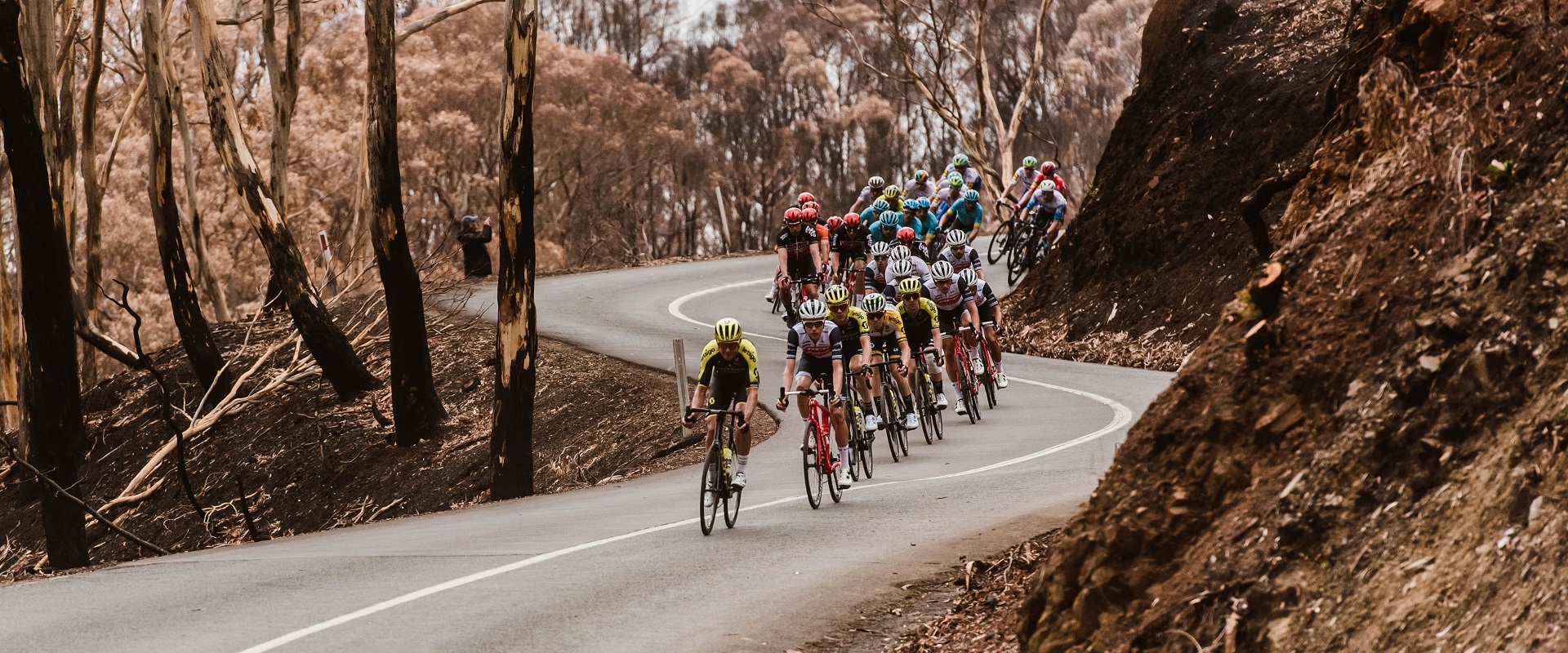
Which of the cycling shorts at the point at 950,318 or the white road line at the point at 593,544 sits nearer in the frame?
the white road line at the point at 593,544

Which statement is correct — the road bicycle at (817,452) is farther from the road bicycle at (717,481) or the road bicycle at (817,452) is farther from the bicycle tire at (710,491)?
the bicycle tire at (710,491)

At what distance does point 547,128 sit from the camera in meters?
46.5

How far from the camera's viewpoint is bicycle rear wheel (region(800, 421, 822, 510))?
1228cm

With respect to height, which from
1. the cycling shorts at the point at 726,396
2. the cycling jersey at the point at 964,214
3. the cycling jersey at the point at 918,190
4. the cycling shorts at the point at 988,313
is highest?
the cycling jersey at the point at 918,190

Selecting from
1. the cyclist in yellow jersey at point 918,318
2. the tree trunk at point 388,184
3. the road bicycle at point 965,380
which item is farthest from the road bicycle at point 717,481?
the tree trunk at point 388,184

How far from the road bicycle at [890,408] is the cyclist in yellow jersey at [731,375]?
3.22 m

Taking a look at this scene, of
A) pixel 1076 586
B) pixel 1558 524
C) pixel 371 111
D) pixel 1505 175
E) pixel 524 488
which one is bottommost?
pixel 524 488

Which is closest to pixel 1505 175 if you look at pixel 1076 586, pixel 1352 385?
pixel 1352 385

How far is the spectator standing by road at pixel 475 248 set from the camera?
3228 centimetres

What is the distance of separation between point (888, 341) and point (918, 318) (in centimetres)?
92

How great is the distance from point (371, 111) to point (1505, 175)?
47.3 feet

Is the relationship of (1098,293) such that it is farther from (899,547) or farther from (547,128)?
(547,128)

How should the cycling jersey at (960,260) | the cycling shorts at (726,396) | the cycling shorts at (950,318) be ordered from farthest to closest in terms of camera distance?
the cycling jersey at (960,260)
the cycling shorts at (950,318)
the cycling shorts at (726,396)

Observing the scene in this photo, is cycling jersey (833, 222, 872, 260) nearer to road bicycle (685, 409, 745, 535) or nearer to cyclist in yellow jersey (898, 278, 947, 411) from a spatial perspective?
cyclist in yellow jersey (898, 278, 947, 411)
